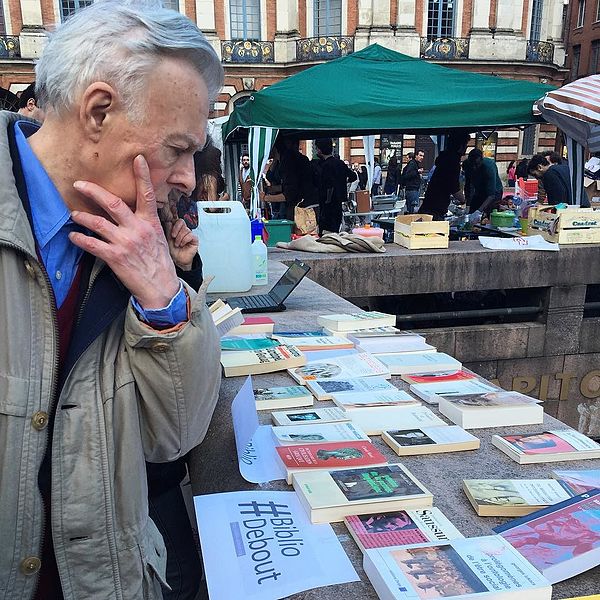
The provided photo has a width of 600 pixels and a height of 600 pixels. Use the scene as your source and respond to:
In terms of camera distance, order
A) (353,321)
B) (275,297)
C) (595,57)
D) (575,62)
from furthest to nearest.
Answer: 1. (575,62)
2. (595,57)
3. (275,297)
4. (353,321)

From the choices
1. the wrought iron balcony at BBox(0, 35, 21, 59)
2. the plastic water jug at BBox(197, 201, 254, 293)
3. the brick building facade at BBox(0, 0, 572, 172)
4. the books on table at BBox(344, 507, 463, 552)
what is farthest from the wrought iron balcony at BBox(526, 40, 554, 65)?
the books on table at BBox(344, 507, 463, 552)

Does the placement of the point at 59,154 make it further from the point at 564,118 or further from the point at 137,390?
the point at 564,118

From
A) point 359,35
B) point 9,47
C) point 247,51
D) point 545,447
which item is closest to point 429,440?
point 545,447

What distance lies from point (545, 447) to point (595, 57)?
3801 centimetres

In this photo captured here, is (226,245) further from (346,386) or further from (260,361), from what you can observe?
(346,386)

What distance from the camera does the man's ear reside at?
3.13 feet

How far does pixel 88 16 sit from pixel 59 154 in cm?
24

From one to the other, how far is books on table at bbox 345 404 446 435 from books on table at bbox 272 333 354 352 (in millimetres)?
595

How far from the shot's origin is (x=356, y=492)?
1.25m

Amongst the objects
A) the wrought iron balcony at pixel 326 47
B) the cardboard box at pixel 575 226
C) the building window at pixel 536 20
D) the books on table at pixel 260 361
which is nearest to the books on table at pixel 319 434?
the books on table at pixel 260 361

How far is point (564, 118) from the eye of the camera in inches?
249

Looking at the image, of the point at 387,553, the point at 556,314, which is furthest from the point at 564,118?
the point at 387,553

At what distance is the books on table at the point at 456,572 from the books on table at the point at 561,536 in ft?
0.16

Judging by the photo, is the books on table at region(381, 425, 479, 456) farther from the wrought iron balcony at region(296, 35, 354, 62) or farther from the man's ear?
the wrought iron balcony at region(296, 35, 354, 62)
